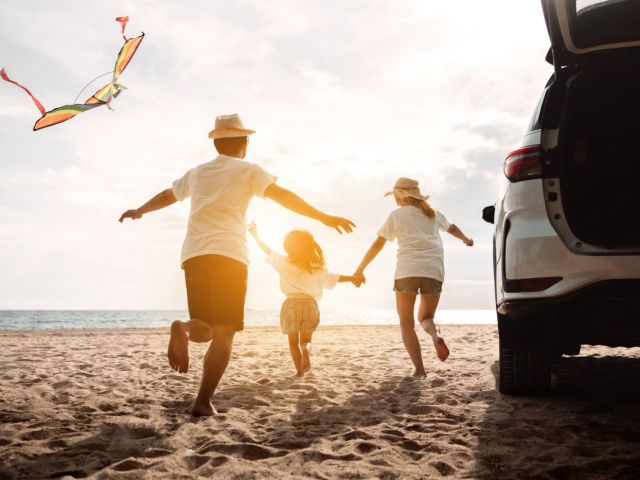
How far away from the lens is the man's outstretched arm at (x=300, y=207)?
3646 mm

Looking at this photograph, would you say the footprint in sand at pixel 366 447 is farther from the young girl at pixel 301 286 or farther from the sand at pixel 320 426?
the young girl at pixel 301 286

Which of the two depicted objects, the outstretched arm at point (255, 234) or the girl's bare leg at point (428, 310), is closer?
the girl's bare leg at point (428, 310)

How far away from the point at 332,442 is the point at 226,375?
295 cm

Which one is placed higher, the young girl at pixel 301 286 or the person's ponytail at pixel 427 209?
the person's ponytail at pixel 427 209

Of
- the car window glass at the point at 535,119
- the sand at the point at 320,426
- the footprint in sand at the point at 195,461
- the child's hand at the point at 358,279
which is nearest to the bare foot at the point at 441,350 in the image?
the sand at the point at 320,426

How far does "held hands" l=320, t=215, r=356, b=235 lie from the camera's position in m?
3.62

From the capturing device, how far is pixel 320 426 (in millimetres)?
3623

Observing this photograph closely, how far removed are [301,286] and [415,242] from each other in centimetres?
130

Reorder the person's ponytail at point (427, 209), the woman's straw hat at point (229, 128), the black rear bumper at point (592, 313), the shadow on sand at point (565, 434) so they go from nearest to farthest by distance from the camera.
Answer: the shadow on sand at point (565, 434) → the black rear bumper at point (592, 313) → the woman's straw hat at point (229, 128) → the person's ponytail at point (427, 209)

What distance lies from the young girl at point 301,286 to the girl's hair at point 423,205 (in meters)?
1.03

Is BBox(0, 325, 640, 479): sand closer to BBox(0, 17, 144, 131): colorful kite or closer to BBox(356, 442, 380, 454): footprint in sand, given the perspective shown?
BBox(356, 442, 380, 454): footprint in sand

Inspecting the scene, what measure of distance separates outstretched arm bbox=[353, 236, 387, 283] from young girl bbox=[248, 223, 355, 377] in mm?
97

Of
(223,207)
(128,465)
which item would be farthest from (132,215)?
(128,465)

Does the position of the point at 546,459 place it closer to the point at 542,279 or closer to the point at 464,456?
the point at 464,456
